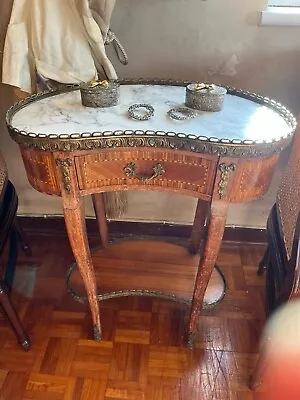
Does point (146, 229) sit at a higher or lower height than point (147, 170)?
lower

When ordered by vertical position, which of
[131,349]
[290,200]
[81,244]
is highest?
[290,200]

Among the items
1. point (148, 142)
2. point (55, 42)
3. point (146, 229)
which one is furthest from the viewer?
point (146, 229)

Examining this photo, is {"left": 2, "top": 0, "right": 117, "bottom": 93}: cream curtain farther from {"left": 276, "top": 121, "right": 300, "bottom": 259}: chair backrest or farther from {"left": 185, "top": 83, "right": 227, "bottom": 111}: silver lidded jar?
{"left": 276, "top": 121, "right": 300, "bottom": 259}: chair backrest

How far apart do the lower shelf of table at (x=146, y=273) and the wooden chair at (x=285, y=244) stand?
0.29 m

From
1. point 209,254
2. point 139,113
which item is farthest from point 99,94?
point 209,254

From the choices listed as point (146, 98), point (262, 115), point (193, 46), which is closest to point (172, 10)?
point (193, 46)

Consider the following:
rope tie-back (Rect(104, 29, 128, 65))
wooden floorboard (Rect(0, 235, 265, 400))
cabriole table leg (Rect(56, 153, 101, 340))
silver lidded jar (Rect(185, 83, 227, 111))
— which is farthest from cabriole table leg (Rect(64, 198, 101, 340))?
rope tie-back (Rect(104, 29, 128, 65))

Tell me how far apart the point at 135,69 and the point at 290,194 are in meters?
0.64

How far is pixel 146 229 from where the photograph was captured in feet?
5.62

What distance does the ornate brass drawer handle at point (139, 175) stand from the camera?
100cm

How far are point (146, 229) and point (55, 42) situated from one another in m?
0.80

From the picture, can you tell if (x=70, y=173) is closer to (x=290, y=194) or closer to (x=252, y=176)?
(x=252, y=176)

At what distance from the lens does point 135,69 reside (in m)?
1.39

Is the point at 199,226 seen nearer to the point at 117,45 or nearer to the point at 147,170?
the point at 147,170
